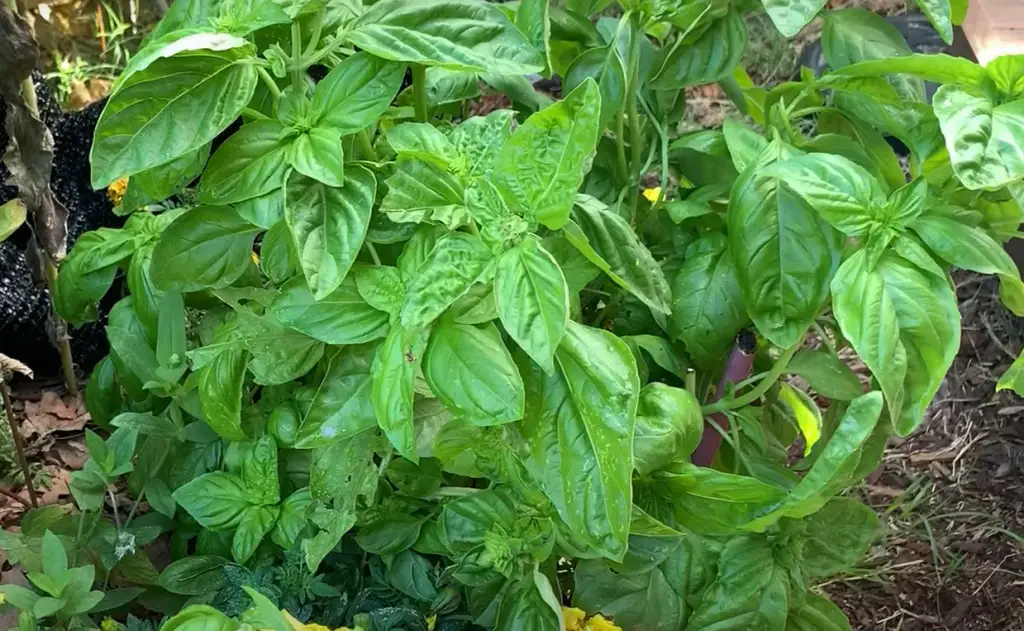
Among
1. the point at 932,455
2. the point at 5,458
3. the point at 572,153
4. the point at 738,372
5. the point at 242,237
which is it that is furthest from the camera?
the point at 932,455

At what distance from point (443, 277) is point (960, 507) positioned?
1.22 meters

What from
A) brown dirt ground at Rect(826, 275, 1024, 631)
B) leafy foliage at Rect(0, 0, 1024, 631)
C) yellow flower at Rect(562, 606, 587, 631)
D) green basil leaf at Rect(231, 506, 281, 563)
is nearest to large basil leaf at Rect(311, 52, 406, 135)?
leafy foliage at Rect(0, 0, 1024, 631)

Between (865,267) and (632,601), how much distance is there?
0.39 m

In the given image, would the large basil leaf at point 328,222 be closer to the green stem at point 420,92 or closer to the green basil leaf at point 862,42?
the green stem at point 420,92

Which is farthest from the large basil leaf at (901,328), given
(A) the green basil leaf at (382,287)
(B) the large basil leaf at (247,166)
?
(B) the large basil leaf at (247,166)

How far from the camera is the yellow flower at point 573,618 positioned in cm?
90

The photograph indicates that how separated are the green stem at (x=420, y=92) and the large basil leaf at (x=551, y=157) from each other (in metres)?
0.18

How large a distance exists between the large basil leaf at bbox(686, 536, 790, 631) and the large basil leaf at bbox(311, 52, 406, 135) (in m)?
0.50

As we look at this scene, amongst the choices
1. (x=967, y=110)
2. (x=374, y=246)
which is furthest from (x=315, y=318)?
(x=967, y=110)

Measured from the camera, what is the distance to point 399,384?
0.63 meters

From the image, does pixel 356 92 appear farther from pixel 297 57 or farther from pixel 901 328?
pixel 901 328

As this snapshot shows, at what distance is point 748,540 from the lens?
2.72ft

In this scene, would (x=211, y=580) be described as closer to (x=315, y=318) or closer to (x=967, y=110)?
(x=315, y=318)

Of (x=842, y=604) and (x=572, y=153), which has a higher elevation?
(x=572, y=153)
